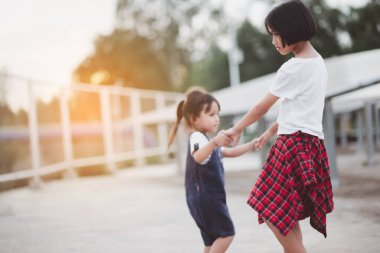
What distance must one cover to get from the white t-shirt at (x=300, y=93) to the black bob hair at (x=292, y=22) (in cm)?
12

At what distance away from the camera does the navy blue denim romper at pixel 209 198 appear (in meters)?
3.24

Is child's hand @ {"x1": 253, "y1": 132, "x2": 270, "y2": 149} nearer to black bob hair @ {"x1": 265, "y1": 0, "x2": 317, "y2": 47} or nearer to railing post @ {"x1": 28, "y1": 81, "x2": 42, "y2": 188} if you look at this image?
black bob hair @ {"x1": 265, "y1": 0, "x2": 317, "y2": 47}

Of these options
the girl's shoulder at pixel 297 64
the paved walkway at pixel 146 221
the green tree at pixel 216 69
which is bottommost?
the paved walkway at pixel 146 221

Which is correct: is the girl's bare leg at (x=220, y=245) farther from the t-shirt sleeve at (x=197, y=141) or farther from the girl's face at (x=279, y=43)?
the girl's face at (x=279, y=43)

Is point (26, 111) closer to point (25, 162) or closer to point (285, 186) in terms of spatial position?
point (25, 162)

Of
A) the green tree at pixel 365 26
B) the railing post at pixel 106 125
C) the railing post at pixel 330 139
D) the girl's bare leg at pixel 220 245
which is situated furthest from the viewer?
the green tree at pixel 365 26

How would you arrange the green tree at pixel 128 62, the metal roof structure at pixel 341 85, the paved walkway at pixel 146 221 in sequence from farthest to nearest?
the green tree at pixel 128 62
the metal roof structure at pixel 341 85
the paved walkway at pixel 146 221

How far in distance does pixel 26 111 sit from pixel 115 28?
3256 cm

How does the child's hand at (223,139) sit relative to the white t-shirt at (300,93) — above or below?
below

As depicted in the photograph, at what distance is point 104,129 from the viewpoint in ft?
47.9

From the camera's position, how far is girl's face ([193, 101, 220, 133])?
11.1 feet

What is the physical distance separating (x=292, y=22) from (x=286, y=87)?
32cm

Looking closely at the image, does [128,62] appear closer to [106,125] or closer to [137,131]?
[137,131]

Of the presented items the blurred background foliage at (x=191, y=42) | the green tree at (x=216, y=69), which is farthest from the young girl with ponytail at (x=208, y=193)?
the green tree at (x=216, y=69)
